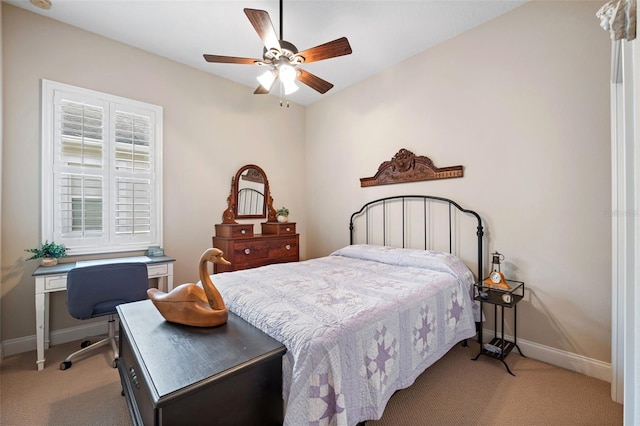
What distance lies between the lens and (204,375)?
1063mm

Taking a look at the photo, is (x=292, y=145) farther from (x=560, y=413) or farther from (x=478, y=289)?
(x=560, y=413)

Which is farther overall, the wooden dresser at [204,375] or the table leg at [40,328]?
the table leg at [40,328]

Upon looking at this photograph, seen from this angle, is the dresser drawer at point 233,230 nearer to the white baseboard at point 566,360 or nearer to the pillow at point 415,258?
the pillow at point 415,258

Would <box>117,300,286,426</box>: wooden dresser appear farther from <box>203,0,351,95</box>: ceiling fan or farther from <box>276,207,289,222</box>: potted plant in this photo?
<box>276,207,289,222</box>: potted plant

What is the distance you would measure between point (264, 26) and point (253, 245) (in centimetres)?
241

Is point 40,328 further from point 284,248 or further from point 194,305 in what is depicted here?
point 284,248

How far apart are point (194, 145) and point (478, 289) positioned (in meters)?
3.56

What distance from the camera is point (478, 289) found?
95.0 inches

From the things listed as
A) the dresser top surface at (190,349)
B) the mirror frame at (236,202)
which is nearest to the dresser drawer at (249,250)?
the mirror frame at (236,202)

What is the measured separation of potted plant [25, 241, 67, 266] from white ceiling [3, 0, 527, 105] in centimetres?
218

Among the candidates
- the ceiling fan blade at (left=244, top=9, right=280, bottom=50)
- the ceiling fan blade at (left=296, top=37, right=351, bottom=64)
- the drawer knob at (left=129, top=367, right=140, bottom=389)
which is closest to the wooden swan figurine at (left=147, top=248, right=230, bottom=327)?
the drawer knob at (left=129, top=367, right=140, bottom=389)

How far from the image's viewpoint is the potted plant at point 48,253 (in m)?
2.44

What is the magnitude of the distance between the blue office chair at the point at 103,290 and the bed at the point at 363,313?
2.86ft

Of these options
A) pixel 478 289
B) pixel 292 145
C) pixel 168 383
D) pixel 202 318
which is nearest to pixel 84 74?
pixel 292 145
